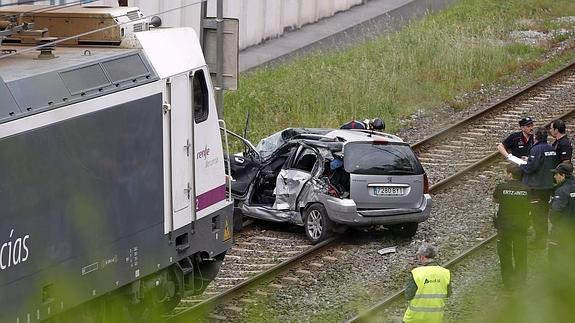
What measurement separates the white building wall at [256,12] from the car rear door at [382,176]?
13.5 metres

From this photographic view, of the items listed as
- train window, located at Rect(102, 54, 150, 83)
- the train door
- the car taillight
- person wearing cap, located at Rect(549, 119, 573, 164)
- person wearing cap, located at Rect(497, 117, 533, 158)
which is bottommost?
the car taillight

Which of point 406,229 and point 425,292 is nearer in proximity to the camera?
point 425,292

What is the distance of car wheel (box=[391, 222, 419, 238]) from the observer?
47.5 ft

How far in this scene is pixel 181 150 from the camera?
9.95 m

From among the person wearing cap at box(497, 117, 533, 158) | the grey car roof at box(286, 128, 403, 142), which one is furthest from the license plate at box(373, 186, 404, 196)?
the person wearing cap at box(497, 117, 533, 158)

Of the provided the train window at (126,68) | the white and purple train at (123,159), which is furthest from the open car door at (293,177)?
the train window at (126,68)

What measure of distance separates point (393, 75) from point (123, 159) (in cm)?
1585

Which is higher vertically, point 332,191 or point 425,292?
point 425,292

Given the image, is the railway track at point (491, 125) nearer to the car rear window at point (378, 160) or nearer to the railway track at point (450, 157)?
the railway track at point (450, 157)

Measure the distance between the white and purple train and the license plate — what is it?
135 inches

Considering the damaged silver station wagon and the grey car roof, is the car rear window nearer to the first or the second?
the damaged silver station wagon

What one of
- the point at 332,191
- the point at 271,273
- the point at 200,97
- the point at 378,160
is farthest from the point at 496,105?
the point at 200,97

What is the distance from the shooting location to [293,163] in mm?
14883

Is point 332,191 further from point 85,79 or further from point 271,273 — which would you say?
point 85,79
